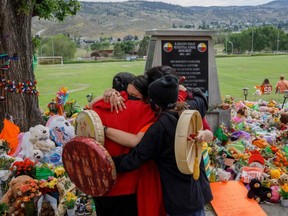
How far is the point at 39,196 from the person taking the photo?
4082mm

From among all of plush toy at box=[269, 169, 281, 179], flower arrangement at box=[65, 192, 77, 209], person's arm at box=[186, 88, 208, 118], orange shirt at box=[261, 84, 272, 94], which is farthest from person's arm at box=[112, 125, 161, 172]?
orange shirt at box=[261, 84, 272, 94]

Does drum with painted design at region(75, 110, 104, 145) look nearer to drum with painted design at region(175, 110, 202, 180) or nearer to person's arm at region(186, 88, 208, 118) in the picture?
drum with painted design at region(175, 110, 202, 180)

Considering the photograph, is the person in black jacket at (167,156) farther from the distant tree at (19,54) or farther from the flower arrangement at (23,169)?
the distant tree at (19,54)

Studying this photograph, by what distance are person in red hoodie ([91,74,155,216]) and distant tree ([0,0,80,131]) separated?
14.7 ft

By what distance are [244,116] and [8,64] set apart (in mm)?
5529

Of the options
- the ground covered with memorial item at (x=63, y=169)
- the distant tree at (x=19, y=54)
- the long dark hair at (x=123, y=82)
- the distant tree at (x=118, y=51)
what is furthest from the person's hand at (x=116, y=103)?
the distant tree at (x=118, y=51)

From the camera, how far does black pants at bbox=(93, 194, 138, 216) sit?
8.92 feet

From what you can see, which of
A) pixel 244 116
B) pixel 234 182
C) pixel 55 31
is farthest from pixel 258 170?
pixel 55 31

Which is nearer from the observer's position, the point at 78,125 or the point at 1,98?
the point at 78,125

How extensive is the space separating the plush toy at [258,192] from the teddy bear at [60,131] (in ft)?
10.0

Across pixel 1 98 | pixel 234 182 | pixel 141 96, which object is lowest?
pixel 234 182

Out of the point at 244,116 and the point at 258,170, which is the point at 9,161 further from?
the point at 244,116

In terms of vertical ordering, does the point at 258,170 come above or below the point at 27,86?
below

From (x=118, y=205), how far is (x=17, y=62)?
4811mm
